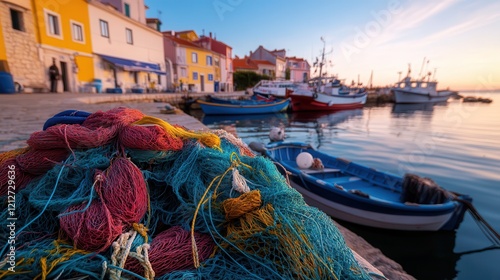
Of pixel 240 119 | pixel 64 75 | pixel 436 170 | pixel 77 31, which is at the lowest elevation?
pixel 436 170

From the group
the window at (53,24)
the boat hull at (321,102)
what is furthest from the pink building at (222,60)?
the window at (53,24)

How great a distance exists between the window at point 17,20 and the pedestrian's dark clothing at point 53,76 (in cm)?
256

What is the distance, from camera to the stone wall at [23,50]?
546 inches

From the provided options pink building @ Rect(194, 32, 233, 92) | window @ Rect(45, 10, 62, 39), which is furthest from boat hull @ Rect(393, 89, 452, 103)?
window @ Rect(45, 10, 62, 39)

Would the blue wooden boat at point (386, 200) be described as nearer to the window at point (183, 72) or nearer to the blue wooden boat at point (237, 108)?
the blue wooden boat at point (237, 108)

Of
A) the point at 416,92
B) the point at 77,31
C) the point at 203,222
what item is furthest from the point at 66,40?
the point at 416,92

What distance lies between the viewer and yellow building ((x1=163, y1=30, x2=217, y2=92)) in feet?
109

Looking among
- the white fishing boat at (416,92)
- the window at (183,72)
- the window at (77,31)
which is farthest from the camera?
the white fishing boat at (416,92)

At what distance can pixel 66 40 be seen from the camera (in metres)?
17.8

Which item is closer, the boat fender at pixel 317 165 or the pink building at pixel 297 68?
the boat fender at pixel 317 165

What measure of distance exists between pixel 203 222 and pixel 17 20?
2091cm

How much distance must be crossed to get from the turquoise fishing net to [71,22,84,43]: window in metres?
22.2

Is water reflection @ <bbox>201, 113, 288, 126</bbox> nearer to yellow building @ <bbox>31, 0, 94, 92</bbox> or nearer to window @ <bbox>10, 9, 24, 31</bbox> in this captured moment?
yellow building @ <bbox>31, 0, 94, 92</bbox>

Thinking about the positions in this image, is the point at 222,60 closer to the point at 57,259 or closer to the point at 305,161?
the point at 305,161
